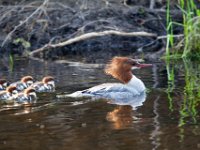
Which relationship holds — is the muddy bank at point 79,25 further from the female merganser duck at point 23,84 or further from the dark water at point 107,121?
the dark water at point 107,121

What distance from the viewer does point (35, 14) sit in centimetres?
1753

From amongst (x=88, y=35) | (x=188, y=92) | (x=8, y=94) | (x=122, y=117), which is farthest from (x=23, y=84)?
(x=88, y=35)

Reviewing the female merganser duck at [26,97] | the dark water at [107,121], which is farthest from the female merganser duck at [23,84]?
the female merganser duck at [26,97]

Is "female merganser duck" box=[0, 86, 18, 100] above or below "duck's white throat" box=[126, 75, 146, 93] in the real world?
above

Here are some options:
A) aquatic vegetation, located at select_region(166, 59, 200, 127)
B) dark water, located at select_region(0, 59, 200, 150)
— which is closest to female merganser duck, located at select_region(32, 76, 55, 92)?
dark water, located at select_region(0, 59, 200, 150)

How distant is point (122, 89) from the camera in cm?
1054

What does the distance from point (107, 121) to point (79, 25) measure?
979 cm

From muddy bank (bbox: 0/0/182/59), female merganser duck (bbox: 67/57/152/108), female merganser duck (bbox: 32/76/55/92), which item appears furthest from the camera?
muddy bank (bbox: 0/0/182/59)

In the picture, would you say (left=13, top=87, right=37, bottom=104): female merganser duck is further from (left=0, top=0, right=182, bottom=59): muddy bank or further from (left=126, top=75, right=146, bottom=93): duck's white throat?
(left=0, top=0, right=182, bottom=59): muddy bank

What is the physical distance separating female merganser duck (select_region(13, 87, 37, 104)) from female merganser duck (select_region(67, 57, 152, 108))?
57 centimetres

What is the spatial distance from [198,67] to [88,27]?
16.6 ft

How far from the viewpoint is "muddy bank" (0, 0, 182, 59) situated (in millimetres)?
17500

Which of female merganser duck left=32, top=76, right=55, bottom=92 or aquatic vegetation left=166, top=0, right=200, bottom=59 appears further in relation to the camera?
aquatic vegetation left=166, top=0, right=200, bottom=59

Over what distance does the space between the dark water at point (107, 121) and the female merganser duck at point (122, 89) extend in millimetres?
212
